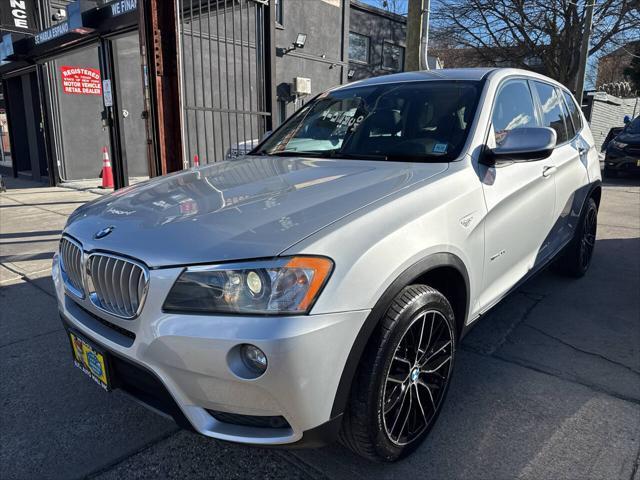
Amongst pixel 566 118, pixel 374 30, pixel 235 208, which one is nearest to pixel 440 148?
pixel 235 208

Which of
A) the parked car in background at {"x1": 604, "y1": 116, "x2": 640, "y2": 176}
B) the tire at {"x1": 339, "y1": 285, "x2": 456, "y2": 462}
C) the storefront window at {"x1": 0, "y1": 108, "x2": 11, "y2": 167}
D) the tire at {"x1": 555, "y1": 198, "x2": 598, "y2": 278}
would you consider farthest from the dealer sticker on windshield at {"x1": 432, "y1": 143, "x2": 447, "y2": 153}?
the storefront window at {"x1": 0, "y1": 108, "x2": 11, "y2": 167}

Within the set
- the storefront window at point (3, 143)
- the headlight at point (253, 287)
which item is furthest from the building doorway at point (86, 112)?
the headlight at point (253, 287)

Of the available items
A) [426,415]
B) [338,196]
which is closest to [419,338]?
[426,415]

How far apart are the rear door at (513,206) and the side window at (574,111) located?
1.06 m

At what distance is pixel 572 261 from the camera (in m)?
4.40

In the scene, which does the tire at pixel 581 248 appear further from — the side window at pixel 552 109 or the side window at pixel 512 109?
the side window at pixel 512 109

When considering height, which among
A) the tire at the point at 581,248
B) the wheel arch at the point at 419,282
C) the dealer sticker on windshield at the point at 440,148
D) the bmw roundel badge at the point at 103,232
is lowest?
the tire at the point at 581,248

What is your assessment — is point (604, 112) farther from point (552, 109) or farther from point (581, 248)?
point (552, 109)

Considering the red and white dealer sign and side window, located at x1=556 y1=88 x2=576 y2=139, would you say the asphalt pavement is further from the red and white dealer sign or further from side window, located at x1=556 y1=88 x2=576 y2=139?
the red and white dealer sign

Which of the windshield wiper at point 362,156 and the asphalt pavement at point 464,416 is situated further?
the windshield wiper at point 362,156

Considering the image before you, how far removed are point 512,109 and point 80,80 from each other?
10806mm

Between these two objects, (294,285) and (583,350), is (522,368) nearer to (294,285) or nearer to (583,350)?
(583,350)

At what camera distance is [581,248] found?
4.38 m

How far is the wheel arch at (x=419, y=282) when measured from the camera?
5.62ft
